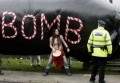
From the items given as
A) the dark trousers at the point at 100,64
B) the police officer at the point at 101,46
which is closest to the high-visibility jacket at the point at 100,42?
the police officer at the point at 101,46

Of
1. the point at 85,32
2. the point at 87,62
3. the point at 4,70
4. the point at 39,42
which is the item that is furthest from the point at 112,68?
the point at 4,70

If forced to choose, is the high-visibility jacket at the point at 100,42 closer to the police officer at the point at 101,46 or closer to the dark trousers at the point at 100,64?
the police officer at the point at 101,46

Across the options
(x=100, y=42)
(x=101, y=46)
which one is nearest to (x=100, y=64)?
(x=101, y=46)

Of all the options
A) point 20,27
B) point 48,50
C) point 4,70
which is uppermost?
point 20,27

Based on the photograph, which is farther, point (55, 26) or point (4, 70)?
point (4, 70)

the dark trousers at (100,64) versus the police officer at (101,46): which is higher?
the police officer at (101,46)

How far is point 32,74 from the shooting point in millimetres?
13102

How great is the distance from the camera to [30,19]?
12734mm

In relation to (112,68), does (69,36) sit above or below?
above

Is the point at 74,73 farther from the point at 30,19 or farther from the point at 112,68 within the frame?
the point at 30,19

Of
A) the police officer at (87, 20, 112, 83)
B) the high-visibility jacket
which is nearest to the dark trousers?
the police officer at (87, 20, 112, 83)

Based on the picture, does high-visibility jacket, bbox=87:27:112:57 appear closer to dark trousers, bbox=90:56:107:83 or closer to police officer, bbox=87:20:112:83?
police officer, bbox=87:20:112:83

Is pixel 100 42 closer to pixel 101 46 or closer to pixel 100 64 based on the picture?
pixel 101 46

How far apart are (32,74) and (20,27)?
165 centimetres
